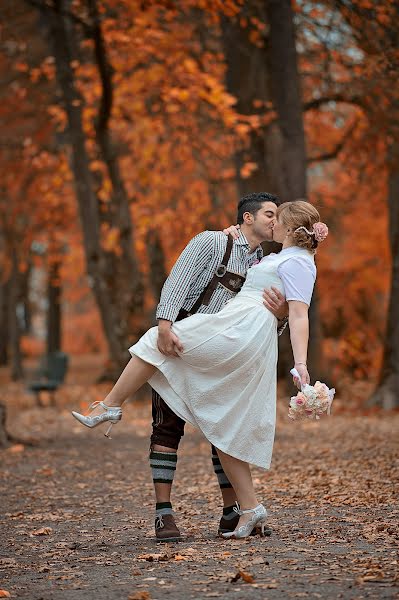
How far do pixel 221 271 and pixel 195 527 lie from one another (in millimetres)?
1723

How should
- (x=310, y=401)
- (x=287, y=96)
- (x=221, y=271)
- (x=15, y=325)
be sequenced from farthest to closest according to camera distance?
(x=15, y=325) → (x=287, y=96) → (x=221, y=271) → (x=310, y=401)

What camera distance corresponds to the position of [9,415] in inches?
718

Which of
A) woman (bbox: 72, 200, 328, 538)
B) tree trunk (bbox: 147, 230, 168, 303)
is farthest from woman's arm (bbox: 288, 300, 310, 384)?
tree trunk (bbox: 147, 230, 168, 303)

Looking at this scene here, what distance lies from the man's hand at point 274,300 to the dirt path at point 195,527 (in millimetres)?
1269

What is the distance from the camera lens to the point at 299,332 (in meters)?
5.93

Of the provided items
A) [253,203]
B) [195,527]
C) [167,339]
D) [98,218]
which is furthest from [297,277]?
[98,218]

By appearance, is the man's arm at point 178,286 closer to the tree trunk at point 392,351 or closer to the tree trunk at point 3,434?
the tree trunk at point 3,434

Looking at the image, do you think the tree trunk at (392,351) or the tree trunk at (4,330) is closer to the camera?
the tree trunk at (392,351)

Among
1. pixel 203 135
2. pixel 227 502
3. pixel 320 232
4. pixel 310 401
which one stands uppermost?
pixel 203 135

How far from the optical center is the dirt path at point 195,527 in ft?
16.1

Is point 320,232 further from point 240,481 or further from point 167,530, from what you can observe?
point 167,530

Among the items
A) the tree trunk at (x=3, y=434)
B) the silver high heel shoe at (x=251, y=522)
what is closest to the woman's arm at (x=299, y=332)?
the silver high heel shoe at (x=251, y=522)

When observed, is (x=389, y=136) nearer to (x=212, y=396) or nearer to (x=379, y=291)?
(x=379, y=291)

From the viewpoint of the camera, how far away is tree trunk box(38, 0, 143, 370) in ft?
57.1
